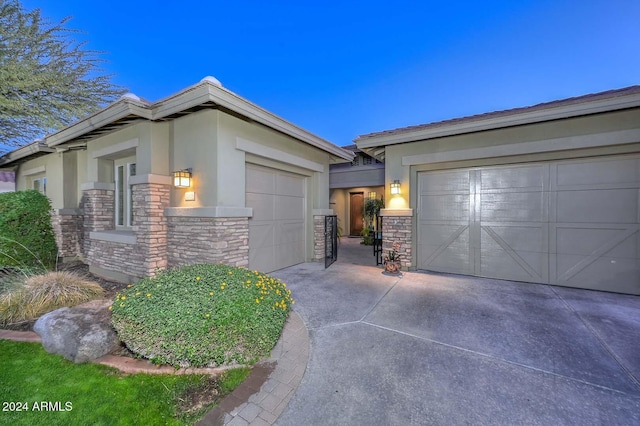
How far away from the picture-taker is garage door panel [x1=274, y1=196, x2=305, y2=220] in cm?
679

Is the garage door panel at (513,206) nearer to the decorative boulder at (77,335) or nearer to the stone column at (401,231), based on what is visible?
the stone column at (401,231)

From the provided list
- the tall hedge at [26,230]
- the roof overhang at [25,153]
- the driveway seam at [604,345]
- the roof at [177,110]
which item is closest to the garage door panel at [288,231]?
the roof at [177,110]

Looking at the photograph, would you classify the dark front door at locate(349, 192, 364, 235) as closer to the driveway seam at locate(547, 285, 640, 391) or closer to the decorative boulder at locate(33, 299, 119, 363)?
the driveway seam at locate(547, 285, 640, 391)

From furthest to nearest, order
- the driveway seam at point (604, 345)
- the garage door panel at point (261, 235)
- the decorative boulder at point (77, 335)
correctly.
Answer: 1. the garage door panel at point (261, 235)
2. the decorative boulder at point (77, 335)
3. the driveway seam at point (604, 345)

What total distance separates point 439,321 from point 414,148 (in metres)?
4.58

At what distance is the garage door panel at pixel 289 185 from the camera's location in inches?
267

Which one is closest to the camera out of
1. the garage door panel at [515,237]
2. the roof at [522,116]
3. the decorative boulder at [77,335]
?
the decorative boulder at [77,335]

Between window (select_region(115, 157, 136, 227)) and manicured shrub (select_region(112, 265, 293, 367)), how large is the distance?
14.4 feet

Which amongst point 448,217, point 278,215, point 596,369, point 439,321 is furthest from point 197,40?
point 596,369

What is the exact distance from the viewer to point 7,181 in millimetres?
12555

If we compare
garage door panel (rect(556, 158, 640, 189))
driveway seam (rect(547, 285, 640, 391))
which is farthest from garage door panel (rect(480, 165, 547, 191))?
driveway seam (rect(547, 285, 640, 391))

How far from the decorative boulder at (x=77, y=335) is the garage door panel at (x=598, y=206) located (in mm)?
8292

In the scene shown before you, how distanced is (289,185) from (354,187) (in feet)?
26.1

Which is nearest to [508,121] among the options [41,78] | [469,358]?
[469,358]
